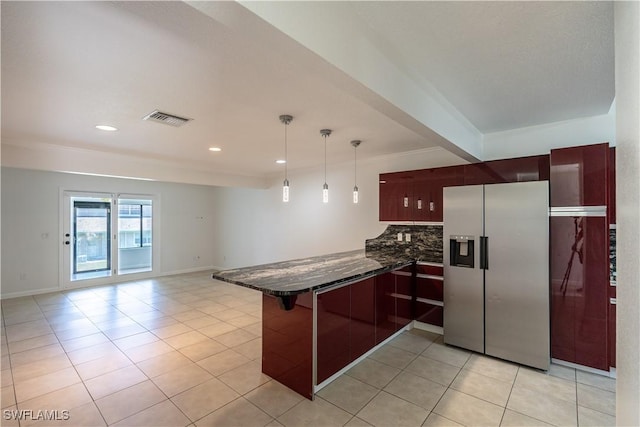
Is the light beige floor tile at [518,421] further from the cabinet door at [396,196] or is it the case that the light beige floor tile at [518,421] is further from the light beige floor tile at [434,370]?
the cabinet door at [396,196]

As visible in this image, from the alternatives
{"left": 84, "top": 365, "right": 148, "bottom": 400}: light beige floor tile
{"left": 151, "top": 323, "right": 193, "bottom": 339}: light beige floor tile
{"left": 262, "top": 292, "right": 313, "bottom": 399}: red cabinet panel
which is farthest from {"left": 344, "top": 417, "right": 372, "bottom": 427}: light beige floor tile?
{"left": 151, "top": 323, "right": 193, "bottom": 339}: light beige floor tile

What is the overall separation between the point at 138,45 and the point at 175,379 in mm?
2758

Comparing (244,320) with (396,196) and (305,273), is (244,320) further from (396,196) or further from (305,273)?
(396,196)

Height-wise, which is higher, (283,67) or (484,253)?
(283,67)

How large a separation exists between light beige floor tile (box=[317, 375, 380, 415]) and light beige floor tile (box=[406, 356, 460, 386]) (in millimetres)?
575

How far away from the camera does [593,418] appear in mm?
2219

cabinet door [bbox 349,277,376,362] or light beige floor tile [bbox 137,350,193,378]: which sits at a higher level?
cabinet door [bbox 349,277,376,362]

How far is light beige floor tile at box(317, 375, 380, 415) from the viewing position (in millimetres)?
2373

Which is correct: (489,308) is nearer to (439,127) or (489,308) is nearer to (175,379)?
(439,127)

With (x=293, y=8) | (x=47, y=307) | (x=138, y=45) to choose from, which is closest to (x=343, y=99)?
(x=293, y=8)

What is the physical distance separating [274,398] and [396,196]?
2.94 meters

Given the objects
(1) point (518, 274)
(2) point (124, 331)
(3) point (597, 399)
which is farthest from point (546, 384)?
(2) point (124, 331)

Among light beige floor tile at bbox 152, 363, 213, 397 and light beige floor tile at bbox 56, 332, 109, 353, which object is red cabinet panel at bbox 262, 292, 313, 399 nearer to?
light beige floor tile at bbox 152, 363, 213, 397

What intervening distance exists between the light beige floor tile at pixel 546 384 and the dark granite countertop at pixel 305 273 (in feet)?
5.04
